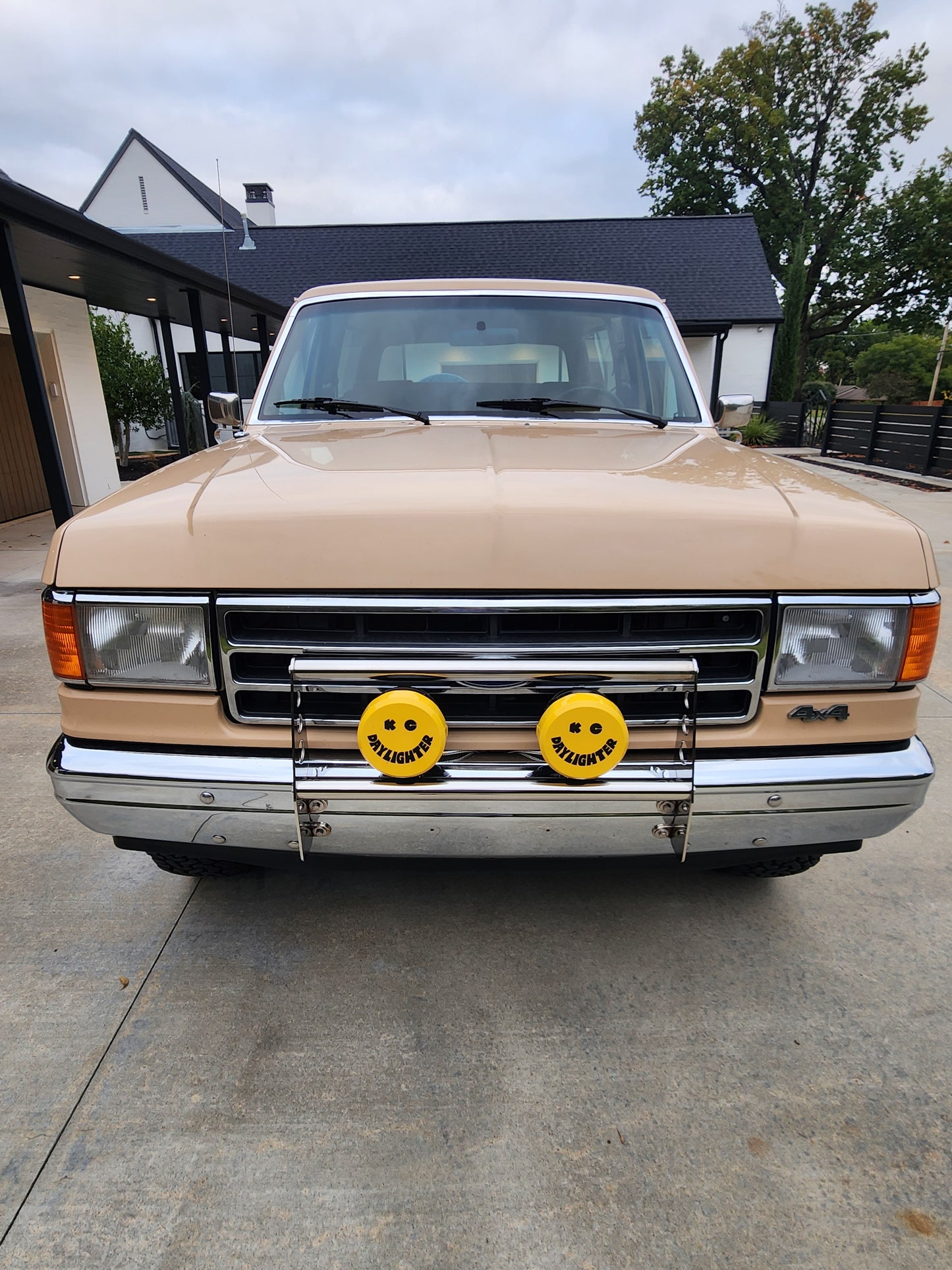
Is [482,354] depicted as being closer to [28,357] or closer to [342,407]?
[342,407]

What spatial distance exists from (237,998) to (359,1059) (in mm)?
406

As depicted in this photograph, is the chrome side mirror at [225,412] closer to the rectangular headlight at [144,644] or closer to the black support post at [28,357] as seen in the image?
the rectangular headlight at [144,644]

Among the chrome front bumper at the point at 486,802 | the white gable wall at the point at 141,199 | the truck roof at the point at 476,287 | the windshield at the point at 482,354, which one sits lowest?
the chrome front bumper at the point at 486,802

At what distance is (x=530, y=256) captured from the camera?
21.5 m

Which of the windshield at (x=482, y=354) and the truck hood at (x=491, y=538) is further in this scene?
the windshield at (x=482, y=354)

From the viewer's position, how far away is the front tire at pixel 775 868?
7.04 feet

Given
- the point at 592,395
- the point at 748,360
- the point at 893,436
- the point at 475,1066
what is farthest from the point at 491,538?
the point at 748,360

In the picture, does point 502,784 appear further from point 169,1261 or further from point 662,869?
point 169,1261

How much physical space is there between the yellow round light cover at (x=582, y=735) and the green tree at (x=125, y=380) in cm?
1581

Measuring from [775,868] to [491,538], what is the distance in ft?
4.77

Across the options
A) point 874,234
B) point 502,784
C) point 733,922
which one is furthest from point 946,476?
point 874,234

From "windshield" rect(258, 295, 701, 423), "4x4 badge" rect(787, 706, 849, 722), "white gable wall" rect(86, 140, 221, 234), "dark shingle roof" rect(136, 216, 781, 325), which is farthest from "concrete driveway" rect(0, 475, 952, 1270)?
"white gable wall" rect(86, 140, 221, 234)

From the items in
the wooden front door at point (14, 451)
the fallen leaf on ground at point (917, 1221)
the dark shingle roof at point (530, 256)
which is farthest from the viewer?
the dark shingle roof at point (530, 256)

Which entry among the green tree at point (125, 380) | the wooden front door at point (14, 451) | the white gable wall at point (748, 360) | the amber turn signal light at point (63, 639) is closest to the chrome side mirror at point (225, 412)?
the amber turn signal light at point (63, 639)
